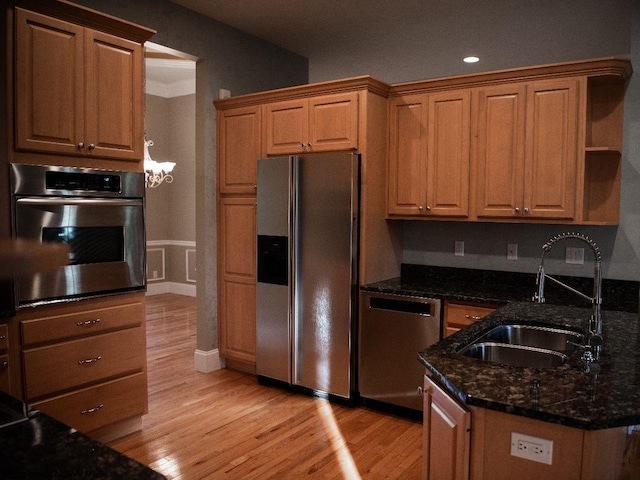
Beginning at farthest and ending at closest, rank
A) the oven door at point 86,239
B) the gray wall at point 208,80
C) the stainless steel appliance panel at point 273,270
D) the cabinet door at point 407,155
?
the gray wall at point 208,80
the stainless steel appliance panel at point 273,270
the cabinet door at point 407,155
the oven door at point 86,239

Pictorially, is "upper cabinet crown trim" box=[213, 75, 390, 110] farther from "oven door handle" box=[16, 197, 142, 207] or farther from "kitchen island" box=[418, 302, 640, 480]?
"kitchen island" box=[418, 302, 640, 480]

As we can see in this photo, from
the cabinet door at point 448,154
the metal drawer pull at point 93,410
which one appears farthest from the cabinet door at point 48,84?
the cabinet door at point 448,154

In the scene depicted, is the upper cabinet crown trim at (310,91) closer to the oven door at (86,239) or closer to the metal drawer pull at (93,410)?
the oven door at (86,239)

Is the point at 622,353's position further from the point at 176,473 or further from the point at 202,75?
the point at 202,75

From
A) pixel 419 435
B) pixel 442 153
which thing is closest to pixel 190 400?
pixel 419 435

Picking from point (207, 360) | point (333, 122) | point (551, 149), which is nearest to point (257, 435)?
point (207, 360)

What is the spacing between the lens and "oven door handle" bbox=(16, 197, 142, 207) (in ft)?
8.53

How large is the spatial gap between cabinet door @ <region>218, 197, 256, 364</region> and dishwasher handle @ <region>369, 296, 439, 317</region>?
3.62 ft

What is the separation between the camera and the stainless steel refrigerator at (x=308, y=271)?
3588 millimetres

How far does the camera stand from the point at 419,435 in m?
3.21

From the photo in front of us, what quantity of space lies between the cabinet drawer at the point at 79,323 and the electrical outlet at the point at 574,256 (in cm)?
280

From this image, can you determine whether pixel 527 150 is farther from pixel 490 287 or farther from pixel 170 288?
pixel 170 288

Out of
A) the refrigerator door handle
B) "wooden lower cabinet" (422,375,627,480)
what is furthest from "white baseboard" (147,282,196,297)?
"wooden lower cabinet" (422,375,627,480)

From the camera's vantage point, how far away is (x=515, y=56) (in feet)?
12.6
